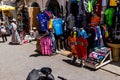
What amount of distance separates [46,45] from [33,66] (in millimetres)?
1785

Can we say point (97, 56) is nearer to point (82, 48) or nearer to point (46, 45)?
point (82, 48)

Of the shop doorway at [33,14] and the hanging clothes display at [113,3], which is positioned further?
the shop doorway at [33,14]

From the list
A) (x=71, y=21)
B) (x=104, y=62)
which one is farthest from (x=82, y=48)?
(x=71, y=21)

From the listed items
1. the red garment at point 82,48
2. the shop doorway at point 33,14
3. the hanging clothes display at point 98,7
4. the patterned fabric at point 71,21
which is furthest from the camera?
the shop doorway at point 33,14

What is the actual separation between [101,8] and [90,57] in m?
2.95

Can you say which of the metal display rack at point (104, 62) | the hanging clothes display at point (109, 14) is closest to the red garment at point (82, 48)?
the metal display rack at point (104, 62)

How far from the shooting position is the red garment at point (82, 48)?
981cm

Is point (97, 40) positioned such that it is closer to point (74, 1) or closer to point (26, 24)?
point (74, 1)

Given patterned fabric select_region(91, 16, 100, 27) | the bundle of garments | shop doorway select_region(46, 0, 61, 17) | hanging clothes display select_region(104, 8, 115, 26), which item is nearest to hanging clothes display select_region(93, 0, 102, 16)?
patterned fabric select_region(91, 16, 100, 27)

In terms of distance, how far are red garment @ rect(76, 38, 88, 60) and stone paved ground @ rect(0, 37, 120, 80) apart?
53cm

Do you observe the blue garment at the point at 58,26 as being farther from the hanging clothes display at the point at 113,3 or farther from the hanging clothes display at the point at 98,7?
the hanging clothes display at the point at 113,3

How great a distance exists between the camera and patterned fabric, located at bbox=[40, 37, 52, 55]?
38.7ft

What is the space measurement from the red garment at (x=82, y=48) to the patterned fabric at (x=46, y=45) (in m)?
2.08

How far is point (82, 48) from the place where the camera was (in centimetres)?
990
